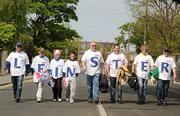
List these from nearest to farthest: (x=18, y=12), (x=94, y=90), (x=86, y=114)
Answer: (x=86, y=114)
(x=94, y=90)
(x=18, y=12)

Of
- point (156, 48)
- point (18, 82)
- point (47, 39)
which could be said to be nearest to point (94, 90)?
point (18, 82)

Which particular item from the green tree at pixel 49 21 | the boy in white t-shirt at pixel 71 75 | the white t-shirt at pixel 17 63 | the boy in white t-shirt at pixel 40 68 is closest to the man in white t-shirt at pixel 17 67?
the white t-shirt at pixel 17 63

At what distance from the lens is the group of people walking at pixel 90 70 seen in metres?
18.0

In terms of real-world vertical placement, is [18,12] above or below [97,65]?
above

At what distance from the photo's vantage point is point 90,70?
17922mm

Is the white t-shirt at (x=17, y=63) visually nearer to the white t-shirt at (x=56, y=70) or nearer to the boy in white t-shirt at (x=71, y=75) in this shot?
the white t-shirt at (x=56, y=70)

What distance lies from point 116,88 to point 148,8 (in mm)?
38347

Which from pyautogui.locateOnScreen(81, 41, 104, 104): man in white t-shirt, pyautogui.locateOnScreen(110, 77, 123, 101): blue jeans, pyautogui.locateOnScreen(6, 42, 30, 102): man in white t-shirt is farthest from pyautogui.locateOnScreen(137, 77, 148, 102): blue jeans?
pyautogui.locateOnScreen(6, 42, 30, 102): man in white t-shirt

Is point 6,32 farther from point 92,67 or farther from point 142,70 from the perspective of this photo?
point 142,70

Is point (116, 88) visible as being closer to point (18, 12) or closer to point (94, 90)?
point (94, 90)

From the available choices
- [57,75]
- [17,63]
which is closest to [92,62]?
[57,75]

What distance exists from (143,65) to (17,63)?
13.2ft

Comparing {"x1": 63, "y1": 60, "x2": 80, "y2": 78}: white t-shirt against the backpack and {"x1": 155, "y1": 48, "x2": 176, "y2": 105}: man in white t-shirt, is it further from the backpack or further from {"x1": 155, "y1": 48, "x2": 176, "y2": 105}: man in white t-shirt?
{"x1": 155, "y1": 48, "x2": 176, "y2": 105}: man in white t-shirt

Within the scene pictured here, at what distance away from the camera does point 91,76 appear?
17.9 meters
